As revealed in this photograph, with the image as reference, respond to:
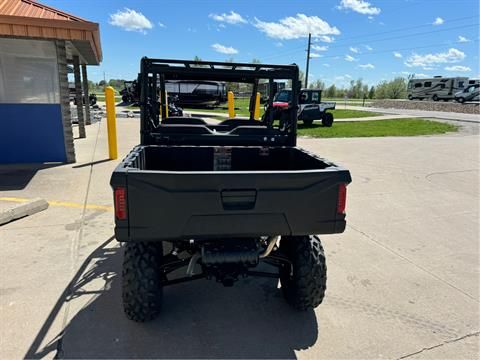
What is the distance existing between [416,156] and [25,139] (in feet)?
33.4

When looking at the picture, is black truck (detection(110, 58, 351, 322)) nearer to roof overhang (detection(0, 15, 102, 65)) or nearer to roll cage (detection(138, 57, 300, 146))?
roll cage (detection(138, 57, 300, 146))

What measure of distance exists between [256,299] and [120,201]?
1567mm

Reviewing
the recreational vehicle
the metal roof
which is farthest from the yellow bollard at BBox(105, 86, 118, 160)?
the recreational vehicle

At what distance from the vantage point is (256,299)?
297 cm

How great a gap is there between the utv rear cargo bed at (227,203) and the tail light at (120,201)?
15 millimetres

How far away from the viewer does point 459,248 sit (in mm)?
4117

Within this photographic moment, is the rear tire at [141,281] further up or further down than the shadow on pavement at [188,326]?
further up

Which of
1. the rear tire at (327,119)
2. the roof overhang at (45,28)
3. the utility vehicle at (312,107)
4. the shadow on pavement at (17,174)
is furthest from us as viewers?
the rear tire at (327,119)

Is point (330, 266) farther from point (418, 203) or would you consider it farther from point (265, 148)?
point (418, 203)

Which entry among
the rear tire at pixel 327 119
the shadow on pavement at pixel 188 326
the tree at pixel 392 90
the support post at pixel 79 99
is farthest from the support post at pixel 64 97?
the tree at pixel 392 90

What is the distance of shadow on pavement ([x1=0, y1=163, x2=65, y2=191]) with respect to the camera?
5.96 metres

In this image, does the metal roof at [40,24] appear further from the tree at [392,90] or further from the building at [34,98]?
the tree at [392,90]

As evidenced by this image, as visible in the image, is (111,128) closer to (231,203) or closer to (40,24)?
(40,24)

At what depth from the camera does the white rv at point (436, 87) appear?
3900cm
